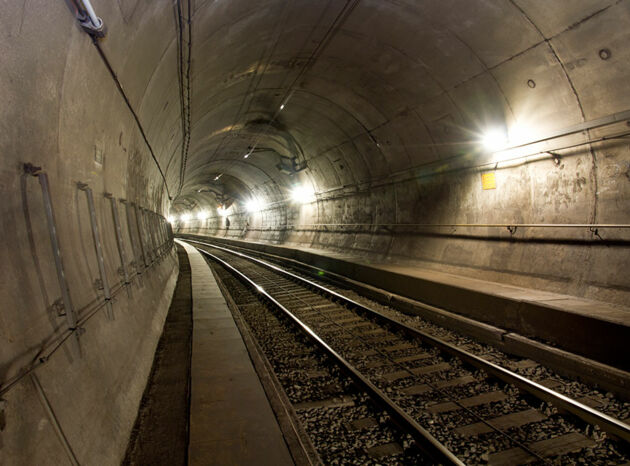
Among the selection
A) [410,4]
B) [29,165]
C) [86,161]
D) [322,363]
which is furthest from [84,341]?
[410,4]

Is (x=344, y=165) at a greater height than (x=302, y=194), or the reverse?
(x=344, y=165)

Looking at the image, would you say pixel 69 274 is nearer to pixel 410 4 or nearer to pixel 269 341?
pixel 269 341

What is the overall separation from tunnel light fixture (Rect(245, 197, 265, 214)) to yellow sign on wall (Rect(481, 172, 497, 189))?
19.6 metres


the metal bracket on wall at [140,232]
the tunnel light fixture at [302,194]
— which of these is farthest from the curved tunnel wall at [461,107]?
the tunnel light fixture at [302,194]

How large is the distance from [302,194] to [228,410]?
1629cm

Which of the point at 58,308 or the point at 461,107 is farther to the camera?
the point at 461,107

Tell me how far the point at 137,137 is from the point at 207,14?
2.22m

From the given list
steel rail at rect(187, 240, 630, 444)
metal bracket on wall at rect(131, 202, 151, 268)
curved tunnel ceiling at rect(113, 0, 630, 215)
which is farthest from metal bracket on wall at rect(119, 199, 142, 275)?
steel rail at rect(187, 240, 630, 444)

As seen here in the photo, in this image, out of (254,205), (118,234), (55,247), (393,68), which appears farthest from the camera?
(254,205)

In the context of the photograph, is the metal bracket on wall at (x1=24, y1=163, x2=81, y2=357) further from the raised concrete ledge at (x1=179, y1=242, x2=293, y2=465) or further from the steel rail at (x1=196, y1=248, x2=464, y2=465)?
the steel rail at (x1=196, y1=248, x2=464, y2=465)

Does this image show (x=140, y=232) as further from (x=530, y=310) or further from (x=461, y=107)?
(x=461, y=107)

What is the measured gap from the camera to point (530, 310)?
5.78 meters

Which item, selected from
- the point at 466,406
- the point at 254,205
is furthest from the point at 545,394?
the point at 254,205

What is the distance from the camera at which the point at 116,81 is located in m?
3.81
